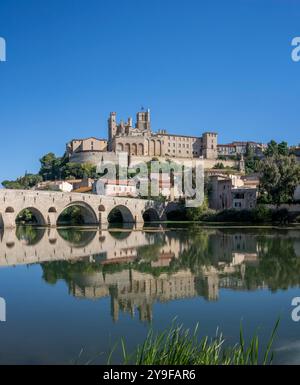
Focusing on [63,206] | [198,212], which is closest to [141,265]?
[63,206]

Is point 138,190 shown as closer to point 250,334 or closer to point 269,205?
point 269,205

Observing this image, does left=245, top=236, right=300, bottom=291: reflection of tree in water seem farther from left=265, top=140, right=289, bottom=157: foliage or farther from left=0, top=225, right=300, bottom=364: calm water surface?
left=265, top=140, right=289, bottom=157: foliage

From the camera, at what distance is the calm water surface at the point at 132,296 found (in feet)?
29.8

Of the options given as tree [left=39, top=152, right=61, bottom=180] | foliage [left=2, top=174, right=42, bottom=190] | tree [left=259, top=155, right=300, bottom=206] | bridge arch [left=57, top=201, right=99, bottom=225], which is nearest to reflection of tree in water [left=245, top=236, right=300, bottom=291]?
tree [left=259, top=155, right=300, bottom=206]

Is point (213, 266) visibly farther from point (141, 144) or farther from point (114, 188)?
point (141, 144)

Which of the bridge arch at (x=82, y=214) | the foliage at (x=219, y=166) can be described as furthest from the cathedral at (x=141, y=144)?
the bridge arch at (x=82, y=214)

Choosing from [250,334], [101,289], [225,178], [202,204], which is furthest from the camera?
[225,178]

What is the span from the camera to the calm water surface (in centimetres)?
907

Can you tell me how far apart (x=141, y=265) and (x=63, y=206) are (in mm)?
28103

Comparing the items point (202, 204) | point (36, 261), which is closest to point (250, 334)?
point (36, 261)

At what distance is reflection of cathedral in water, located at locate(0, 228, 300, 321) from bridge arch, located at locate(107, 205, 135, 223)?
24.2 meters

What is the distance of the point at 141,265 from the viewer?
67.9 feet
